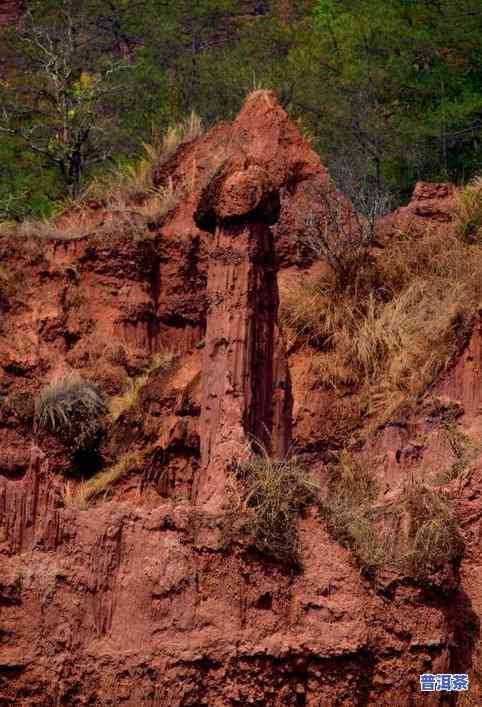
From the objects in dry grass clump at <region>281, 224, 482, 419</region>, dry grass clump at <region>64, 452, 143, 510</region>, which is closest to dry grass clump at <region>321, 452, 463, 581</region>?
dry grass clump at <region>64, 452, 143, 510</region>

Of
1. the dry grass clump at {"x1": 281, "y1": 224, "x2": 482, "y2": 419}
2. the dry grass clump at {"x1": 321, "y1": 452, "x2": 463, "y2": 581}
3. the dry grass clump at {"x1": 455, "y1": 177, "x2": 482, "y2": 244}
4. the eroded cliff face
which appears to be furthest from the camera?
the dry grass clump at {"x1": 455, "y1": 177, "x2": 482, "y2": 244}

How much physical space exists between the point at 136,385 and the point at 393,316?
2872 millimetres

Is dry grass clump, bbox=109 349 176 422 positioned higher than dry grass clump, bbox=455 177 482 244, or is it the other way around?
dry grass clump, bbox=455 177 482 244

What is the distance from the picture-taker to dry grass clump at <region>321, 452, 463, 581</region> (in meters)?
10.9

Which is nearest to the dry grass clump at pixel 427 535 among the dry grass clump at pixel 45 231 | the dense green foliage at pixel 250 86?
the dry grass clump at pixel 45 231

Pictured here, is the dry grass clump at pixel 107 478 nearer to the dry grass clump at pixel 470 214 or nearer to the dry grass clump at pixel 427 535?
the dry grass clump at pixel 427 535

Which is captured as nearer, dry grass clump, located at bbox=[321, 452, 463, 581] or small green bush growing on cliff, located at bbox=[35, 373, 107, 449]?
dry grass clump, located at bbox=[321, 452, 463, 581]

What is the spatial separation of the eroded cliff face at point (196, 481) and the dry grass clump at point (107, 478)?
71 millimetres

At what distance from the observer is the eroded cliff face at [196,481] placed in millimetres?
10398

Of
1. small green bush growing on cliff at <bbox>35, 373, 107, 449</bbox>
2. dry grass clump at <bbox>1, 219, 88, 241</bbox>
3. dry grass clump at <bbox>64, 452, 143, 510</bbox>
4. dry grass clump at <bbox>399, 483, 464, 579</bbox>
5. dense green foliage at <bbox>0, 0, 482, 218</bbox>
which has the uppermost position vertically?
dense green foliage at <bbox>0, 0, 482, 218</bbox>

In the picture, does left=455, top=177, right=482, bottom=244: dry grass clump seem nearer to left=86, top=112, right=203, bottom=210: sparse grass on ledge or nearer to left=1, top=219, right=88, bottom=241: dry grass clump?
left=86, top=112, right=203, bottom=210: sparse grass on ledge

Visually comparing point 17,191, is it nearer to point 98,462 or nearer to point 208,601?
point 98,462

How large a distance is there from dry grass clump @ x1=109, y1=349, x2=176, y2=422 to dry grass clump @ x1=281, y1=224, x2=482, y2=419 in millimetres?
1422

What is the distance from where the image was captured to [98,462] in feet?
50.5
